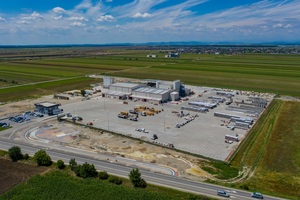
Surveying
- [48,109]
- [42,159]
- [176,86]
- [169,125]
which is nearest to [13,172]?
[42,159]

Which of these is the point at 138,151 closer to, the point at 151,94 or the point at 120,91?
the point at 151,94

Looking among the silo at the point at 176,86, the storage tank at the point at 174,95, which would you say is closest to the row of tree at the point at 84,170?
the storage tank at the point at 174,95

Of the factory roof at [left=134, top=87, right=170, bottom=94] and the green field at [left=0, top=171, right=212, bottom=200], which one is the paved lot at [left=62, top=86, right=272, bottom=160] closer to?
the factory roof at [left=134, top=87, right=170, bottom=94]

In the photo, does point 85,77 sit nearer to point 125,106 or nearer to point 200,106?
point 125,106

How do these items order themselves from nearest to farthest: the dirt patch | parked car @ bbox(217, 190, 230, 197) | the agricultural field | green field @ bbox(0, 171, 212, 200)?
green field @ bbox(0, 171, 212, 200)
parked car @ bbox(217, 190, 230, 197)
the dirt patch
the agricultural field

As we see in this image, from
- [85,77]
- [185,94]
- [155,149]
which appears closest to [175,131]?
[155,149]

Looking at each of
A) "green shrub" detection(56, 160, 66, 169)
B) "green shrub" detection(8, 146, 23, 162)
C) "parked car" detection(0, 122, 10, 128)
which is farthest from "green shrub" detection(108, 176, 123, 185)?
"parked car" detection(0, 122, 10, 128)
